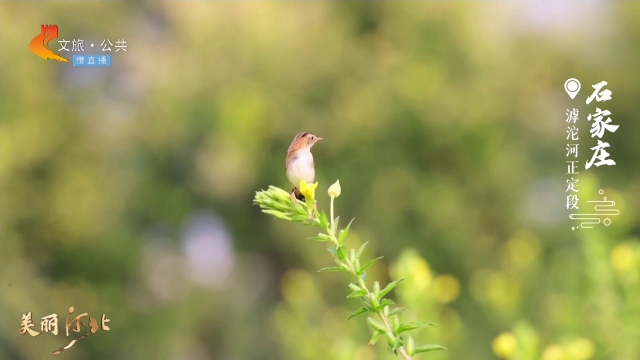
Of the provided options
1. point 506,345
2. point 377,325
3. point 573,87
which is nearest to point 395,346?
point 377,325

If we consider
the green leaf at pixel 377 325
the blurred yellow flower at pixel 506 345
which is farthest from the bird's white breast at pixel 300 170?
the blurred yellow flower at pixel 506 345

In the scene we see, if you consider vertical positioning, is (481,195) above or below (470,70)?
below

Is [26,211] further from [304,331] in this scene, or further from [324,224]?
[324,224]

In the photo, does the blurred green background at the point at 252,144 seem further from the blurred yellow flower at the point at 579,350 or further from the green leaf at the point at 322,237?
the green leaf at the point at 322,237

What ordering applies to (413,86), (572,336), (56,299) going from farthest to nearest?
(413,86)
(56,299)
(572,336)

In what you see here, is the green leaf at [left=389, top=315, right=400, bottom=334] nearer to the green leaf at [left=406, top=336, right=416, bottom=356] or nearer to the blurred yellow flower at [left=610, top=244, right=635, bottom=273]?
the green leaf at [left=406, top=336, right=416, bottom=356]

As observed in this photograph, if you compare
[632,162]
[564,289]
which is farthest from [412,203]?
[564,289]
